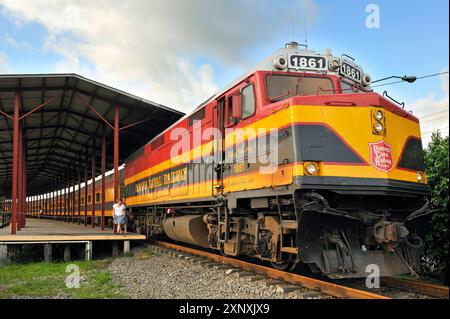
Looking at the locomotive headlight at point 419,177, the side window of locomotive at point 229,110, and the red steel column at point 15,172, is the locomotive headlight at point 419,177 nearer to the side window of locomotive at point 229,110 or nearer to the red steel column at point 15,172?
the side window of locomotive at point 229,110

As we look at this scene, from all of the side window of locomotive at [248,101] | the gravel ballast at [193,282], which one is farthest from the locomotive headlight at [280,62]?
the gravel ballast at [193,282]

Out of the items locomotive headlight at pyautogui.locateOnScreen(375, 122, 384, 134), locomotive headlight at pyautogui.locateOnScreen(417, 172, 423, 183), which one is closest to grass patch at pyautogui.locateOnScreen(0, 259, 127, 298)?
locomotive headlight at pyautogui.locateOnScreen(375, 122, 384, 134)

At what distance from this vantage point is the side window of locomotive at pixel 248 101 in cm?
814

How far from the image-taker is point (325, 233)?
6664mm

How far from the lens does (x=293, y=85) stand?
26.1 feet

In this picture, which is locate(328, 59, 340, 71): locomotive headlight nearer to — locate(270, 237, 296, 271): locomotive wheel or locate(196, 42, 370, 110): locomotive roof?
locate(196, 42, 370, 110): locomotive roof

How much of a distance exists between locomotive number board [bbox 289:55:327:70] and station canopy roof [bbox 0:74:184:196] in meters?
9.00

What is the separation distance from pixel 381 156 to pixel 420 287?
7.28ft
